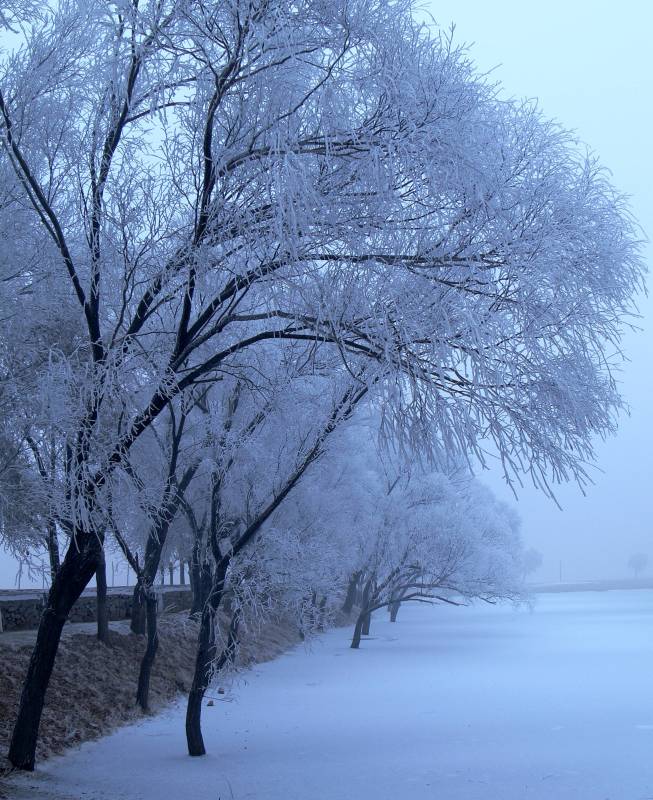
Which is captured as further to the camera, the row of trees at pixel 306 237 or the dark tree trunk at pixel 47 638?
the dark tree trunk at pixel 47 638

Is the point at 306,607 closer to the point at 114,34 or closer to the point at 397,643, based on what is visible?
the point at 114,34

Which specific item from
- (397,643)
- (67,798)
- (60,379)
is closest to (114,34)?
(60,379)

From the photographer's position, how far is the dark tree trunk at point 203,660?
10.1m

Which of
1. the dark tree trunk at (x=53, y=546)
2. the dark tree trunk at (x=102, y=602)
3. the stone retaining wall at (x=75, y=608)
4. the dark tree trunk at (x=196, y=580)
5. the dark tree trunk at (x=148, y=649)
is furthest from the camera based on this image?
the stone retaining wall at (x=75, y=608)

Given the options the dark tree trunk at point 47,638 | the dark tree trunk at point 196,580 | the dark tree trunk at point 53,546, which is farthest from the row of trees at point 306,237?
the dark tree trunk at point 196,580

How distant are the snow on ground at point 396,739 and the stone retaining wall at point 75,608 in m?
3.24

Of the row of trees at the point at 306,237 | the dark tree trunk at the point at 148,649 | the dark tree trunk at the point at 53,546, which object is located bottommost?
the dark tree trunk at the point at 148,649

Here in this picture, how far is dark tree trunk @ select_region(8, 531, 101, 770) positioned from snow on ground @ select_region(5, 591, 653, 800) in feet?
1.23

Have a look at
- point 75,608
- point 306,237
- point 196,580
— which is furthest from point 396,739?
point 75,608

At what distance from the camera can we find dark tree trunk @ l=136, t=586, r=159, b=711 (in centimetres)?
1253

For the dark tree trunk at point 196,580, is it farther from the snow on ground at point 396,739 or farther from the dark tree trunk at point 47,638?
the dark tree trunk at point 47,638

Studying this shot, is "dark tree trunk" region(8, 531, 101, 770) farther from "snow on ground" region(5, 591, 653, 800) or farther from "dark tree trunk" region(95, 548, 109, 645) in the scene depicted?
"dark tree trunk" region(95, 548, 109, 645)

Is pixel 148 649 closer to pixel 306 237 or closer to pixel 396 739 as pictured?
pixel 396 739

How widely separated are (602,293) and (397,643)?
22.5 meters
